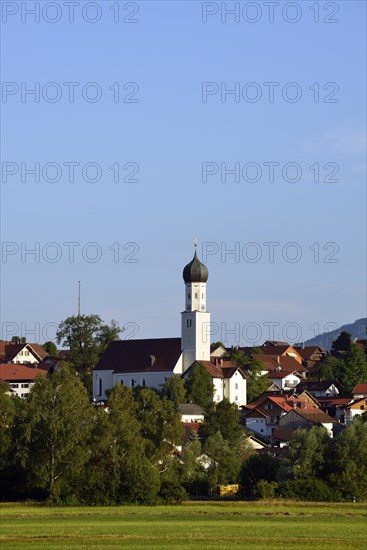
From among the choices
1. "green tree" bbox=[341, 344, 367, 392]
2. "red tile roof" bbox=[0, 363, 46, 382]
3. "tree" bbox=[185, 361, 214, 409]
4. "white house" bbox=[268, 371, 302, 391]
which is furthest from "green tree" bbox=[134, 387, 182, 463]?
"white house" bbox=[268, 371, 302, 391]

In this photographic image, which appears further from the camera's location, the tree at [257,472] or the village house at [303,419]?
the village house at [303,419]

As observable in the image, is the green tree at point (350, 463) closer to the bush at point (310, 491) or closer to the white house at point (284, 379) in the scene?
the bush at point (310, 491)

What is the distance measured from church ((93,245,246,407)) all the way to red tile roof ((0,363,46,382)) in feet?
21.0

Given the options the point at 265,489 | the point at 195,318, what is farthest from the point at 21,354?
the point at 265,489

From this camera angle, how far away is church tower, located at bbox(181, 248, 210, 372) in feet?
435

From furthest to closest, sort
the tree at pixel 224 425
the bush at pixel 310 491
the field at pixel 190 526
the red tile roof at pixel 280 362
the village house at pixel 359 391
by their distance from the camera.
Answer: the red tile roof at pixel 280 362 < the village house at pixel 359 391 < the tree at pixel 224 425 < the bush at pixel 310 491 < the field at pixel 190 526

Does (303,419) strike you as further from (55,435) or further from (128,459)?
(55,435)

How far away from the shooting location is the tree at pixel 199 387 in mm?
121750

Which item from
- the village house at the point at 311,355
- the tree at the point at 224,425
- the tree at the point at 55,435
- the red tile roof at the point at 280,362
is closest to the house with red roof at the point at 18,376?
the red tile roof at the point at 280,362

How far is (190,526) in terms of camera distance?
56250 mm

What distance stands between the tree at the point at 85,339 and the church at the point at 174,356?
15.4ft

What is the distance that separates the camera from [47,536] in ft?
168

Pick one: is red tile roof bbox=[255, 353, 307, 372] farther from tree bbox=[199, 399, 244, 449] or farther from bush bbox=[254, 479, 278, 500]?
bush bbox=[254, 479, 278, 500]

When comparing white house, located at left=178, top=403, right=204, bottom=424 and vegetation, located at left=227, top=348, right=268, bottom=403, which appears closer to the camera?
white house, located at left=178, top=403, right=204, bottom=424
